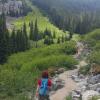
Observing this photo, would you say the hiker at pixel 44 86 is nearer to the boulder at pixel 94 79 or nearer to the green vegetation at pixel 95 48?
the boulder at pixel 94 79

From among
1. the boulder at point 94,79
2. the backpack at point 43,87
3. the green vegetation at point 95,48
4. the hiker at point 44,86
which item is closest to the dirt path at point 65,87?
the boulder at point 94,79

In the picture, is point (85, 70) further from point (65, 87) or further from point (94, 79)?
point (65, 87)

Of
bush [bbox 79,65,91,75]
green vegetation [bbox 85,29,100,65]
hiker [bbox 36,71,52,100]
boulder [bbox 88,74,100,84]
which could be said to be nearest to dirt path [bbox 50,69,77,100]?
bush [bbox 79,65,91,75]

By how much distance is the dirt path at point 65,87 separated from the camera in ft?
107

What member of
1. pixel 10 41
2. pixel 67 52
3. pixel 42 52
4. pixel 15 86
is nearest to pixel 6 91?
pixel 15 86

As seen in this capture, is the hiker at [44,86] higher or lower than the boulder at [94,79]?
→ higher

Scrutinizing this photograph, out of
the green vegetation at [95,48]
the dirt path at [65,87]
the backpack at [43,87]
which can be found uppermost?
the backpack at [43,87]

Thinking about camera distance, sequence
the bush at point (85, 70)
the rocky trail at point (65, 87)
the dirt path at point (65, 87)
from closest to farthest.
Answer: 1. the dirt path at point (65, 87)
2. the rocky trail at point (65, 87)
3. the bush at point (85, 70)

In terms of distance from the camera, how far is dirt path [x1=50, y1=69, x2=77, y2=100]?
3259 cm

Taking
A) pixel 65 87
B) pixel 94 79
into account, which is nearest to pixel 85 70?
pixel 94 79

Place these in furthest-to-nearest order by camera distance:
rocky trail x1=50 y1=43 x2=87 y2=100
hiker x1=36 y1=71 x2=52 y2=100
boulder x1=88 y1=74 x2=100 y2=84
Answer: boulder x1=88 y1=74 x2=100 y2=84, rocky trail x1=50 y1=43 x2=87 y2=100, hiker x1=36 y1=71 x2=52 y2=100

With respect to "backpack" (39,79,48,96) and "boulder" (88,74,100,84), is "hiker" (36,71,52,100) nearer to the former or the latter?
"backpack" (39,79,48,96)

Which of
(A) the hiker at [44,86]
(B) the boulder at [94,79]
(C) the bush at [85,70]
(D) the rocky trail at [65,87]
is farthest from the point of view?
(C) the bush at [85,70]

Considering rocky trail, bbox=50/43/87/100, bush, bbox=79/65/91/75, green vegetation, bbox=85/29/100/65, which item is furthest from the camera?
green vegetation, bbox=85/29/100/65
